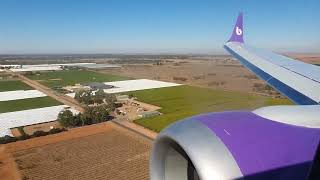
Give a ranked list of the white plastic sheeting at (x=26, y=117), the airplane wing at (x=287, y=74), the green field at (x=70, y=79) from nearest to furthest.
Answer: the airplane wing at (x=287, y=74), the white plastic sheeting at (x=26, y=117), the green field at (x=70, y=79)

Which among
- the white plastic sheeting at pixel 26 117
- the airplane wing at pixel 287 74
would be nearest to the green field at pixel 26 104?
the white plastic sheeting at pixel 26 117

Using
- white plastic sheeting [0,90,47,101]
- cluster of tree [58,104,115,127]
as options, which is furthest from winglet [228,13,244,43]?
white plastic sheeting [0,90,47,101]

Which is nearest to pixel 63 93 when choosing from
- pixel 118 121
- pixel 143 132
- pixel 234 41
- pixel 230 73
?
pixel 118 121

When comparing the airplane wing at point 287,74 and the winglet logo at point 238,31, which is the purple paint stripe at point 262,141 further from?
the winglet logo at point 238,31

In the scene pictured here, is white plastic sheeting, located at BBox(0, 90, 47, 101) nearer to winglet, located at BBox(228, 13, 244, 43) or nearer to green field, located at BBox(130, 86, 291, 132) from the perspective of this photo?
green field, located at BBox(130, 86, 291, 132)

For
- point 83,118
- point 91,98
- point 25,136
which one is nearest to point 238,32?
point 25,136
